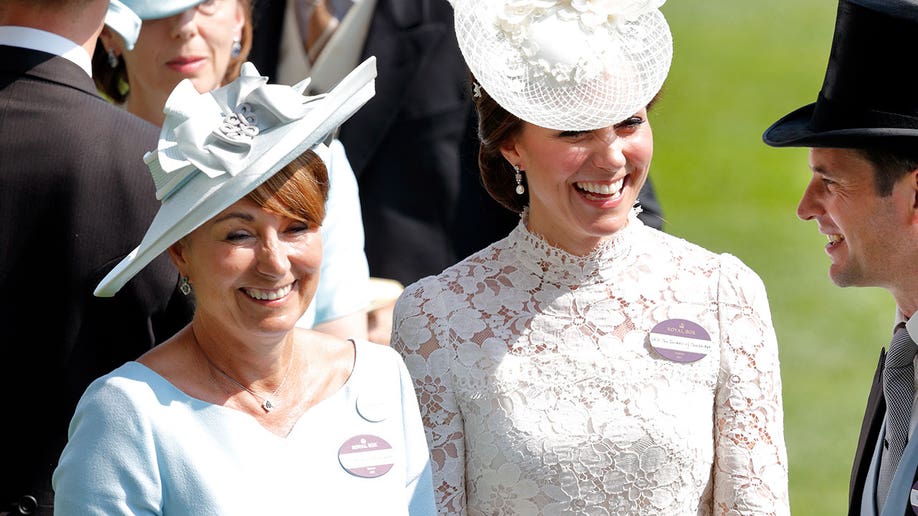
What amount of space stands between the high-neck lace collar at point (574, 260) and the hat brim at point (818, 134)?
0.52 meters

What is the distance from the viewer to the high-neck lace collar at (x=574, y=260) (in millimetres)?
4520

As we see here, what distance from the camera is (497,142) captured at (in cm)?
456

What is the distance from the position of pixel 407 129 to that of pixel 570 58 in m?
2.38

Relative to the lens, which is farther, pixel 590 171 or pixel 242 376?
pixel 590 171

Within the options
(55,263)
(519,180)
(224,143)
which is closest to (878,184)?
(519,180)

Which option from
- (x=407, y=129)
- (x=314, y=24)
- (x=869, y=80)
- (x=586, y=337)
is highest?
(x=314, y=24)

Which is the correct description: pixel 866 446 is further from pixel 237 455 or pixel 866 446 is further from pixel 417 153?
pixel 417 153

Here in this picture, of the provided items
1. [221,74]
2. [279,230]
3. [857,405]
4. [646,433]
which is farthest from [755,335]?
[857,405]

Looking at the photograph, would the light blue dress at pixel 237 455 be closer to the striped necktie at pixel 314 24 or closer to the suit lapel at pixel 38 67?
the suit lapel at pixel 38 67

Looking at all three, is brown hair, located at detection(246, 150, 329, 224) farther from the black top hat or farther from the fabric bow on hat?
the black top hat

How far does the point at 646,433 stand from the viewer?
4.33 metres

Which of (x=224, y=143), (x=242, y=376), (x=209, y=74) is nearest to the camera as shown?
(x=224, y=143)

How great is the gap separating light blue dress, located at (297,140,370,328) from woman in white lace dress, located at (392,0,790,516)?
1.66ft

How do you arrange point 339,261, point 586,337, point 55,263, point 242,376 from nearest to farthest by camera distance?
point 242,376, point 55,263, point 586,337, point 339,261
